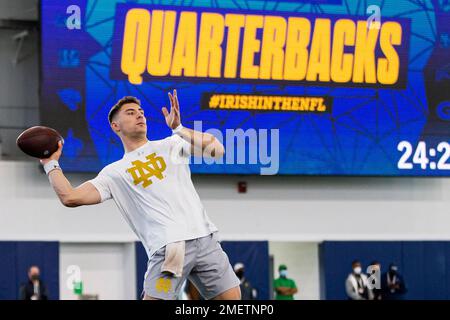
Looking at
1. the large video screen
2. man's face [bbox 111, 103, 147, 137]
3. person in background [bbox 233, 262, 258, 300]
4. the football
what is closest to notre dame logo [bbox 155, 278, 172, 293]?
man's face [bbox 111, 103, 147, 137]

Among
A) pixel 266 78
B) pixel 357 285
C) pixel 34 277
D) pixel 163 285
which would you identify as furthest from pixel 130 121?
pixel 357 285

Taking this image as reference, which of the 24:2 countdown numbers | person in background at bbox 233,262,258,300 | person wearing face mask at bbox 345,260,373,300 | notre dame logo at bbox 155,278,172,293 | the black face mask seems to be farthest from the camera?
the 24:2 countdown numbers

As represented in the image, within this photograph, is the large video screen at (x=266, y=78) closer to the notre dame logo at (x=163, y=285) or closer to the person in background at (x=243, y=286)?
the person in background at (x=243, y=286)

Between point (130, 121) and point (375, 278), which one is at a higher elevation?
point (130, 121)

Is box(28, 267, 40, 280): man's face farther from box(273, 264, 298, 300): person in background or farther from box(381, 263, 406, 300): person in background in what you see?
box(381, 263, 406, 300): person in background

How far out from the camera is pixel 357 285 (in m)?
19.5

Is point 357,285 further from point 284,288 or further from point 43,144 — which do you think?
point 43,144

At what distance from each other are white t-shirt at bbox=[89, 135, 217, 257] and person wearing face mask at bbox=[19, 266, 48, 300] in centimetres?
1026

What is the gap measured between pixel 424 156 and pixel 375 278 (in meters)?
2.19

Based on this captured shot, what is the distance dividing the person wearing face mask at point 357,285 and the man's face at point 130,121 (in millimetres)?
12291

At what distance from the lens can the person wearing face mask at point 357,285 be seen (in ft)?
63.2

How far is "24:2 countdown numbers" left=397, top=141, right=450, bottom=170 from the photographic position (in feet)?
64.0
